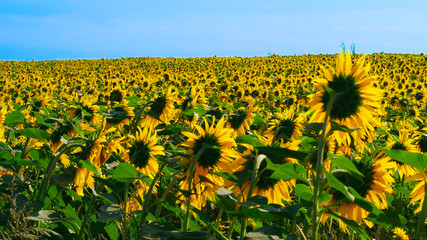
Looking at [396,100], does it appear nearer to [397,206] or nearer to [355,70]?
[397,206]

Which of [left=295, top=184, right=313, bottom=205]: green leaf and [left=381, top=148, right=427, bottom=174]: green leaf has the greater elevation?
[left=381, top=148, right=427, bottom=174]: green leaf

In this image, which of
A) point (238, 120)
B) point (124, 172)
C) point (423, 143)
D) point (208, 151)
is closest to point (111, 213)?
point (124, 172)

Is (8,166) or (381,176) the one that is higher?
(381,176)

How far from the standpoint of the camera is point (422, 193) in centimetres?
196

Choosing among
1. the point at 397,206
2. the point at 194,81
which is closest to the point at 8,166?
the point at 397,206

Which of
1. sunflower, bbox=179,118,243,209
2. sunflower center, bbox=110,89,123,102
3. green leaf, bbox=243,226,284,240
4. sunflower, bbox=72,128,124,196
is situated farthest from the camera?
sunflower center, bbox=110,89,123,102

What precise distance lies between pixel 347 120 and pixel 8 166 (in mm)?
2155

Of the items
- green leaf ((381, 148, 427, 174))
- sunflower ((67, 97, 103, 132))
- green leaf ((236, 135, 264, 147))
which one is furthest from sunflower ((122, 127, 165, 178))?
sunflower ((67, 97, 103, 132))

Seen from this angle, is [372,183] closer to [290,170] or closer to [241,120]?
[290,170]

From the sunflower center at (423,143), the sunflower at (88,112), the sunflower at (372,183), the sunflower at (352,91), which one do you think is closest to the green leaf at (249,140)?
the sunflower at (352,91)

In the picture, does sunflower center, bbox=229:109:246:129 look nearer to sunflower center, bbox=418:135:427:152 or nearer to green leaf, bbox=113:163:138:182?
sunflower center, bbox=418:135:427:152

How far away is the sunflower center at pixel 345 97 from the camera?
5.52 ft

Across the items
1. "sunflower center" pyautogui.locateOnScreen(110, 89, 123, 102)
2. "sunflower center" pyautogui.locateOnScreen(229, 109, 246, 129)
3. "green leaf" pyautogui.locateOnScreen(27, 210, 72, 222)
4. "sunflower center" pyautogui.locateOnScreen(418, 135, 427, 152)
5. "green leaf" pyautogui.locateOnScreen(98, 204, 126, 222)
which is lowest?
"green leaf" pyautogui.locateOnScreen(27, 210, 72, 222)

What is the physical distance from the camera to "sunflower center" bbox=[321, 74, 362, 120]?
1.68m
